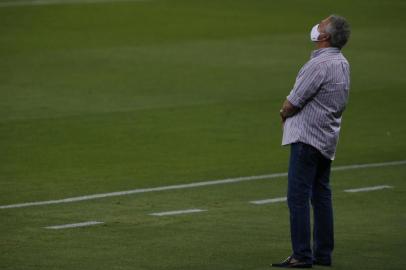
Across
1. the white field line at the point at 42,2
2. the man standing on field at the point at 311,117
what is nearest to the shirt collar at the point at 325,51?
the man standing on field at the point at 311,117

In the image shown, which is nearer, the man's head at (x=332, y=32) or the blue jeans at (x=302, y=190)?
the man's head at (x=332, y=32)

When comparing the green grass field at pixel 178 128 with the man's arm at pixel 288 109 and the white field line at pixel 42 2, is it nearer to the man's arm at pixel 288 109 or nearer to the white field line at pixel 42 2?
the white field line at pixel 42 2

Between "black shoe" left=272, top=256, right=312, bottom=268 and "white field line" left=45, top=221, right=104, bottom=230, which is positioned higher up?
"white field line" left=45, top=221, right=104, bottom=230

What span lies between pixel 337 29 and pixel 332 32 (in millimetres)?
47

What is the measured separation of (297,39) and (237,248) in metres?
22.0

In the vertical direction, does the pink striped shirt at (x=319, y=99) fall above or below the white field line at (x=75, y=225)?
above

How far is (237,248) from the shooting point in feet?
39.3

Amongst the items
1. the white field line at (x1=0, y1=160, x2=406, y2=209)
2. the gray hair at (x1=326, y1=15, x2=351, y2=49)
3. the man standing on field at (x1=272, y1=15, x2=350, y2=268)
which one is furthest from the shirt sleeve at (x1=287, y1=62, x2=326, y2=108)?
the white field line at (x1=0, y1=160, x2=406, y2=209)

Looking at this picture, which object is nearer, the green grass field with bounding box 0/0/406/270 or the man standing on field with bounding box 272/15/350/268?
the man standing on field with bounding box 272/15/350/268

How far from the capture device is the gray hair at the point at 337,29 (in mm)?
10820

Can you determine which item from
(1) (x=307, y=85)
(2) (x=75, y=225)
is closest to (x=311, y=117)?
(1) (x=307, y=85)

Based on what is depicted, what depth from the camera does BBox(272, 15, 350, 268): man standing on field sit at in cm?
1088

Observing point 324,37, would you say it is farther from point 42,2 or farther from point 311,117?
point 42,2

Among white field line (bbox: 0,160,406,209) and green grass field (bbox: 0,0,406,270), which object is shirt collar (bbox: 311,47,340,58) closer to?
green grass field (bbox: 0,0,406,270)
